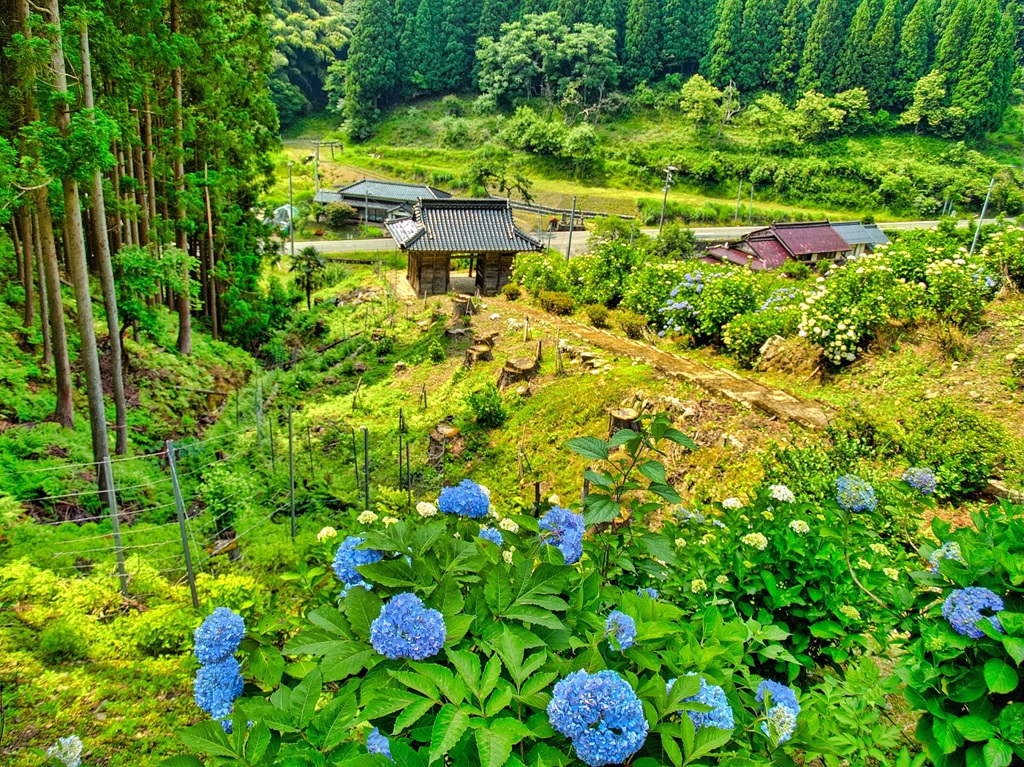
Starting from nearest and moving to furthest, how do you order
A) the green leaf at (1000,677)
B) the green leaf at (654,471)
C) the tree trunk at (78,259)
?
the green leaf at (1000,677) → the green leaf at (654,471) → the tree trunk at (78,259)

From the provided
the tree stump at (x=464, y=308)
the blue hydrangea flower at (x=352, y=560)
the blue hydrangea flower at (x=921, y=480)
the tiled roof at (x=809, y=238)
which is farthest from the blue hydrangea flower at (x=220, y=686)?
the tiled roof at (x=809, y=238)

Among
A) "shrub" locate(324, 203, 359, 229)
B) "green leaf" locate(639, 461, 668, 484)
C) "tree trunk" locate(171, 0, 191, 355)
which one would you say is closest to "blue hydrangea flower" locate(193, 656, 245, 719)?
"green leaf" locate(639, 461, 668, 484)

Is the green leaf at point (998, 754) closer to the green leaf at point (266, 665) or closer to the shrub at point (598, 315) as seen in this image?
the green leaf at point (266, 665)

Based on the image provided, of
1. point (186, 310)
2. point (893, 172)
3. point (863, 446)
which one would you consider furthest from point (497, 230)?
point (893, 172)

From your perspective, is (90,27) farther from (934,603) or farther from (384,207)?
(384,207)

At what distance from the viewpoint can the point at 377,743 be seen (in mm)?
1403

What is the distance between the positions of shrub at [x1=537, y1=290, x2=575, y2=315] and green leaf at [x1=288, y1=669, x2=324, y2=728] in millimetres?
12644

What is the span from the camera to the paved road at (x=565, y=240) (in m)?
30.5

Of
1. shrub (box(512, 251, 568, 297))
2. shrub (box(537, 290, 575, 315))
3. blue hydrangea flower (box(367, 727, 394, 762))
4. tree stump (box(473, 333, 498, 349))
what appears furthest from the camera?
shrub (box(512, 251, 568, 297))

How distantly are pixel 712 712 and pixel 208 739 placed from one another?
3.56 feet

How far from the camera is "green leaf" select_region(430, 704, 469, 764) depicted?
1.13 meters

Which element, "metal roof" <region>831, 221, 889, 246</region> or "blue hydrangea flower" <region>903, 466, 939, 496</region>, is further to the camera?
"metal roof" <region>831, 221, 889, 246</region>

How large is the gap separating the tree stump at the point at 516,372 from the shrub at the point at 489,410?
0.80 meters

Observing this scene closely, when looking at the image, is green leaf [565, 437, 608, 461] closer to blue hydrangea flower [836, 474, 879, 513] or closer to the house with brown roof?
blue hydrangea flower [836, 474, 879, 513]
